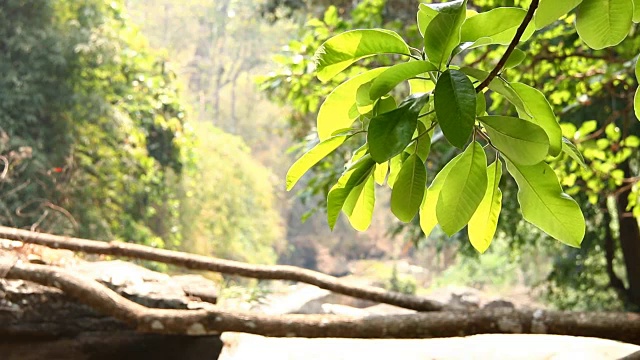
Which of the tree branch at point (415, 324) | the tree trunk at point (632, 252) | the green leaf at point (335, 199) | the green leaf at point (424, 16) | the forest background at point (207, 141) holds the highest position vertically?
the forest background at point (207, 141)

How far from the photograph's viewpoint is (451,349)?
162 centimetres

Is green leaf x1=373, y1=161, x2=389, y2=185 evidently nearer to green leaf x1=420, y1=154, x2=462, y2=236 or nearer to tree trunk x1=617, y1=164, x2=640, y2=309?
green leaf x1=420, y1=154, x2=462, y2=236

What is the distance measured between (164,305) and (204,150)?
7947 mm

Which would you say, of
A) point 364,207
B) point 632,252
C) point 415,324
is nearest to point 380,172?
point 364,207

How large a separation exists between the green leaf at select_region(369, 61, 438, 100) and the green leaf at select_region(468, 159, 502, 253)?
4.4 inches

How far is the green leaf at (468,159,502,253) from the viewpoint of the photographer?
1.47ft

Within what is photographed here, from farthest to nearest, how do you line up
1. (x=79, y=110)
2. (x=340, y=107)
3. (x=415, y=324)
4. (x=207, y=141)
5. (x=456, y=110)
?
(x=207, y=141)
(x=79, y=110)
(x=415, y=324)
(x=340, y=107)
(x=456, y=110)

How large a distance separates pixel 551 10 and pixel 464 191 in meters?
0.11

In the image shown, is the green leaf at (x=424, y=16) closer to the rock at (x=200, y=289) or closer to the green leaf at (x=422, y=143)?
the green leaf at (x=422, y=143)

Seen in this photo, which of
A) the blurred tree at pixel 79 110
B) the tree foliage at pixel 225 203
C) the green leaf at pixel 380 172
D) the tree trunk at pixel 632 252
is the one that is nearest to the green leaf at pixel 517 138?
the green leaf at pixel 380 172

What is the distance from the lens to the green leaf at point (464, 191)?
39 cm

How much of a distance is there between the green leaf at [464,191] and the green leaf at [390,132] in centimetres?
5

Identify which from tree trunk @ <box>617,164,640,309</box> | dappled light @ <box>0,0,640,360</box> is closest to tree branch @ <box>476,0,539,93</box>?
dappled light @ <box>0,0,640,360</box>

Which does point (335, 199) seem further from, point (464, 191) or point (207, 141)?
point (207, 141)
